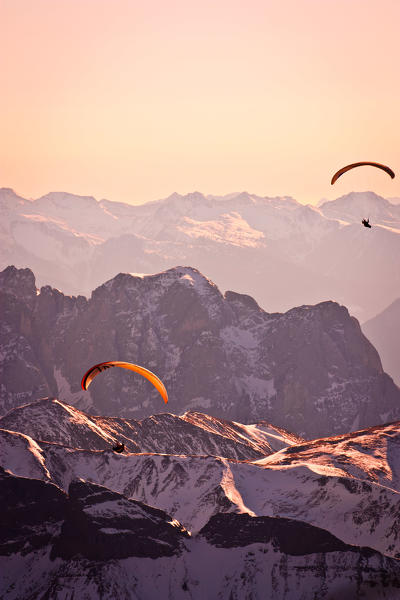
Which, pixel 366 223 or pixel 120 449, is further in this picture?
pixel 366 223

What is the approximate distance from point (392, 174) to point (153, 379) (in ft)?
184

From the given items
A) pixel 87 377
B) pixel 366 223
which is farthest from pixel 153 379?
pixel 366 223

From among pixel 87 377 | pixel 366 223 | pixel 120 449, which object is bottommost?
pixel 120 449

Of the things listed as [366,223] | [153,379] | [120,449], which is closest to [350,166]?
[366,223]

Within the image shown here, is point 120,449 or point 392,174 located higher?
point 392,174

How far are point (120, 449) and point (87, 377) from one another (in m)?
14.8

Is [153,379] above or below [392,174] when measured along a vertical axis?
below

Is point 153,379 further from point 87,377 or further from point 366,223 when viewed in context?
point 366,223

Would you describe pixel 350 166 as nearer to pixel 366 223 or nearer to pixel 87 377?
pixel 366 223

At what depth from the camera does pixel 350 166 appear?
199375 mm

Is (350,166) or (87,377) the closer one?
(87,377)

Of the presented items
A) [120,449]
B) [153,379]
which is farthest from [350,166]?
[120,449]

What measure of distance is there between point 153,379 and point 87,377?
1168 cm

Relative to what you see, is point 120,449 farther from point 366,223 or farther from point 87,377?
point 366,223
